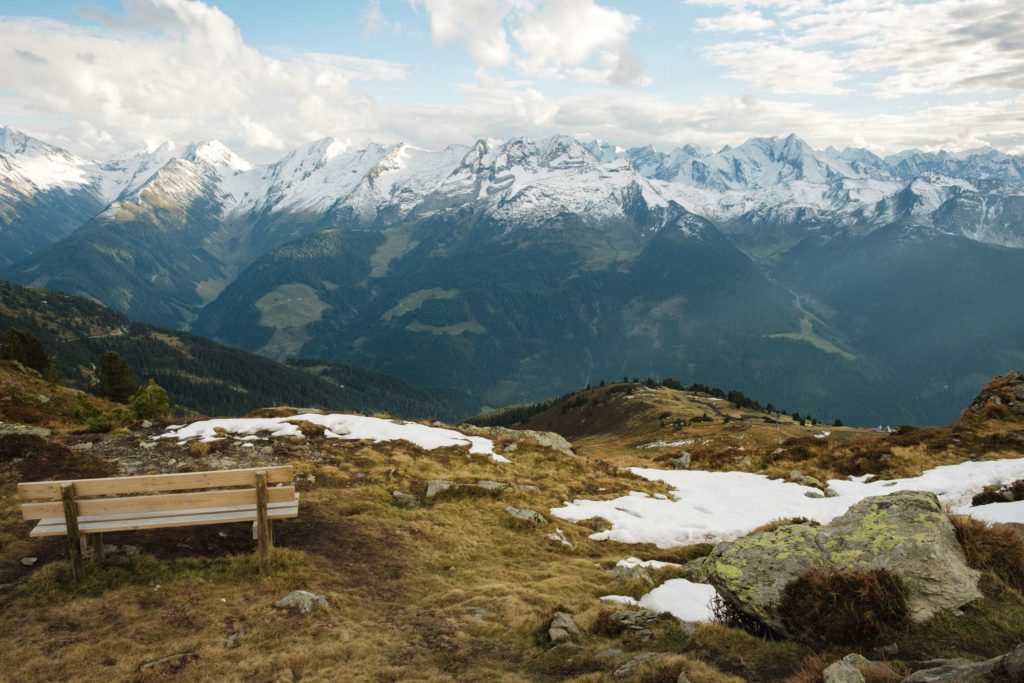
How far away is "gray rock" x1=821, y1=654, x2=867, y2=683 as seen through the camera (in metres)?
8.41

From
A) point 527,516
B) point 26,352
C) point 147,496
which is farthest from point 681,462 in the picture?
point 26,352

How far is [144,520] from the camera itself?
1401 centimetres

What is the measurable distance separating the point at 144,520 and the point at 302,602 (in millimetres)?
4457

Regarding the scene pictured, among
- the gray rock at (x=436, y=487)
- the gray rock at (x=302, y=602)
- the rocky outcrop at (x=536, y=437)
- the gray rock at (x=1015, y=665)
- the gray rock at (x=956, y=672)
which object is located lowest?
the rocky outcrop at (x=536, y=437)

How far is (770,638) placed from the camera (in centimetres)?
1099

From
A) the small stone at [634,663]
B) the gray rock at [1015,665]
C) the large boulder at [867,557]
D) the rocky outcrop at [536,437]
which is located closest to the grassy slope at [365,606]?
the small stone at [634,663]

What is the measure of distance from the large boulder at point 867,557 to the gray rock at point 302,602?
9.36 m

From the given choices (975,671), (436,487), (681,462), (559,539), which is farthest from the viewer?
(681,462)

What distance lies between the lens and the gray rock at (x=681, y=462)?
4116cm

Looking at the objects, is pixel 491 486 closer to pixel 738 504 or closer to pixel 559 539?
pixel 559 539

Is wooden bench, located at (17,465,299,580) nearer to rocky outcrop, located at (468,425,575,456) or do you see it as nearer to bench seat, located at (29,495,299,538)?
bench seat, located at (29,495,299,538)

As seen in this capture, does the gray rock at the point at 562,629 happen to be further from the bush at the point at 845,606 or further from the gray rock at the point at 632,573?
the bush at the point at 845,606

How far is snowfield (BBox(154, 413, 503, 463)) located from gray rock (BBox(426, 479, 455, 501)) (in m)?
6.54

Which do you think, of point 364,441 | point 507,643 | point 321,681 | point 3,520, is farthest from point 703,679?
point 364,441
